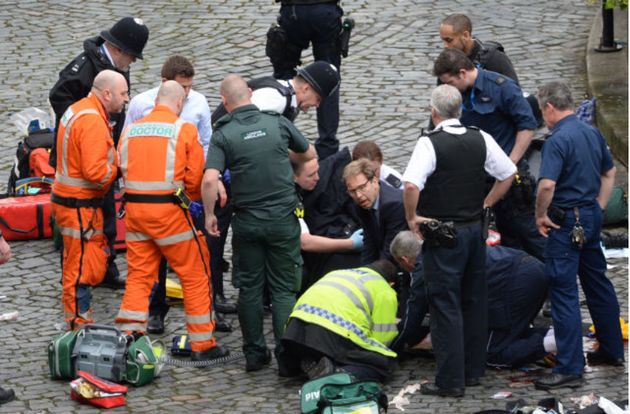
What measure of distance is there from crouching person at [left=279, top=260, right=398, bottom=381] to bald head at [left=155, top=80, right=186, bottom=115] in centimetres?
153

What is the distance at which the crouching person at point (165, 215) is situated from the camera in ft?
30.3

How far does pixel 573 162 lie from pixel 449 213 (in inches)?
33.0

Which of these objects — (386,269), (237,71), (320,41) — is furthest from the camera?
(237,71)

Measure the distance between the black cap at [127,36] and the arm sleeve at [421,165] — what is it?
2.79 metres

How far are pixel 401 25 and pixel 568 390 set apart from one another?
8.24m

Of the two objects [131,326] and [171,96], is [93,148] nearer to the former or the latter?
[171,96]

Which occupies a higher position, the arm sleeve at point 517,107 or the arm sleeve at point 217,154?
the arm sleeve at point 217,154

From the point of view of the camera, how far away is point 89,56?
10.7m

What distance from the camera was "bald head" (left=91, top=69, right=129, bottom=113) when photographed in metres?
9.66

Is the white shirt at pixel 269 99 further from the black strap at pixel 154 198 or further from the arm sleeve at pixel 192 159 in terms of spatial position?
the black strap at pixel 154 198

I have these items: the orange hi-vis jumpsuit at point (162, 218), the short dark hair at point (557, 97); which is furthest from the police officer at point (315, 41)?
the short dark hair at point (557, 97)

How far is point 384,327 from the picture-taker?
9102 millimetres

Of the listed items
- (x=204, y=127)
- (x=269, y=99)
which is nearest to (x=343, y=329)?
(x=269, y=99)

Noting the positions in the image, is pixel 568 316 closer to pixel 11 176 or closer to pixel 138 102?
pixel 138 102
